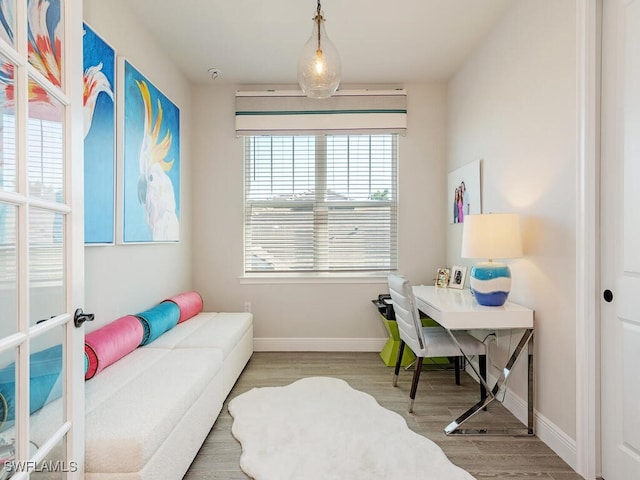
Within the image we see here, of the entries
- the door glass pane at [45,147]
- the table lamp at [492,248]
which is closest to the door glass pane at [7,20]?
the door glass pane at [45,147]

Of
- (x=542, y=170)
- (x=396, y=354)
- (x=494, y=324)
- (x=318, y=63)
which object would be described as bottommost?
(x=396, y=354)

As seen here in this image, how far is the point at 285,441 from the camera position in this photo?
200 centimetres

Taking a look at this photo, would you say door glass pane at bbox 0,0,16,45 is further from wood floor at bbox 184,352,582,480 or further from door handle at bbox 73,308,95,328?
wood floor at bbox 184,352,582,480

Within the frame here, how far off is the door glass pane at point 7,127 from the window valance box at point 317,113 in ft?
8.73

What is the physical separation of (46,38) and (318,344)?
3128 mm

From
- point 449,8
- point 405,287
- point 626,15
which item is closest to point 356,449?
point 405,287

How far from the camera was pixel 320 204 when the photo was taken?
371 cm

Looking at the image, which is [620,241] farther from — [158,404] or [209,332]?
[209,332]

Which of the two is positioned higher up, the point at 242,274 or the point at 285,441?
the point at 242,274

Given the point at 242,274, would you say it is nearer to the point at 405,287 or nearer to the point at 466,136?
the point at 405,287

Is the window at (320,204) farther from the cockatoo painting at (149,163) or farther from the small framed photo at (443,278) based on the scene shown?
the cockatoo painting at (149,163)

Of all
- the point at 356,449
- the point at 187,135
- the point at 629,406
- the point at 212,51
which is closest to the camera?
the point at 629,406

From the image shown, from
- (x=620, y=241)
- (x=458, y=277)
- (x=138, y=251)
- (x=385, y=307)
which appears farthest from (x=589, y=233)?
(x=138, y=251)

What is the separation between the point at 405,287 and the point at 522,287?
74 cm
